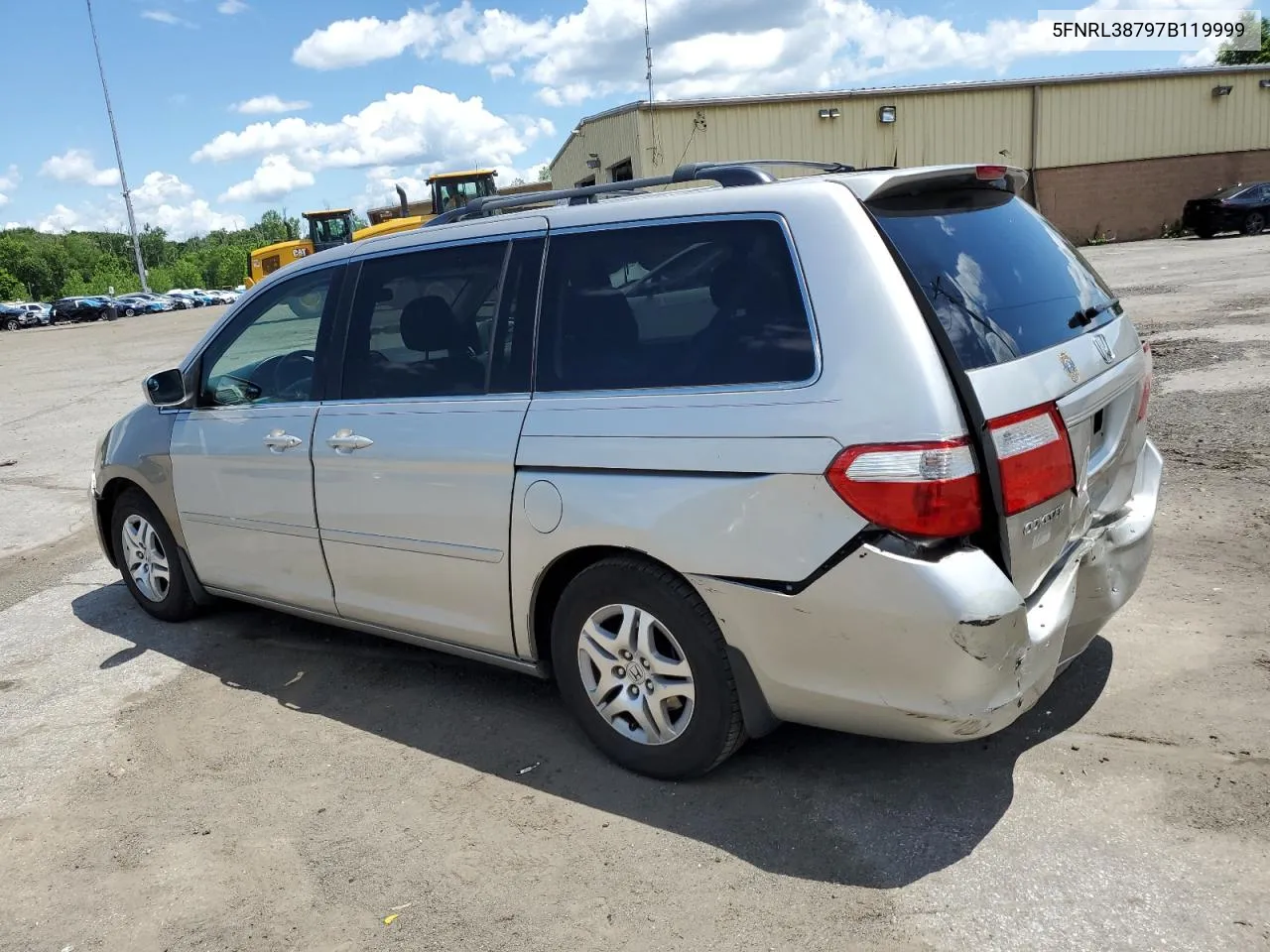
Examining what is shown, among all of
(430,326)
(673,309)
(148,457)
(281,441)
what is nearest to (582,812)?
(673,309)

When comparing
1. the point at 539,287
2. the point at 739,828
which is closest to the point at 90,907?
the point at 739,828

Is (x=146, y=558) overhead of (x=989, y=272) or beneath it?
beneath

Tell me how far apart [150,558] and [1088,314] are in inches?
181

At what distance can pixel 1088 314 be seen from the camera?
3.39 meters

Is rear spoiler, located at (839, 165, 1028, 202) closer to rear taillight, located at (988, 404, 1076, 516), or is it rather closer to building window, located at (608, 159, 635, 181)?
rear taillight, located at (988, 404, 1076, 516)

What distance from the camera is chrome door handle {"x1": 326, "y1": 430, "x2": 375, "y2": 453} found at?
3889 millimetres

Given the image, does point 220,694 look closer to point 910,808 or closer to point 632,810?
point 632,810

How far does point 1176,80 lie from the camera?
1293 inches

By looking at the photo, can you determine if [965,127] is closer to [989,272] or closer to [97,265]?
[989,272]

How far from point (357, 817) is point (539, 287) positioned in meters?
1.92

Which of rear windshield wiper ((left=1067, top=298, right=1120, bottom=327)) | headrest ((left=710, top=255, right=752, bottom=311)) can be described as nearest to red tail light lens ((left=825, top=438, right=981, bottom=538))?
headrest ((left=710, top=255, right=752, bottom=311))

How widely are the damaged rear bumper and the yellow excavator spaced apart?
65.6 feet

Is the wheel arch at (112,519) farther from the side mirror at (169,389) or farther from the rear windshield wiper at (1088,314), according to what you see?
the rear windshield wiper at (1088,314)

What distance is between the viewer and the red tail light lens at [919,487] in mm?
2621
